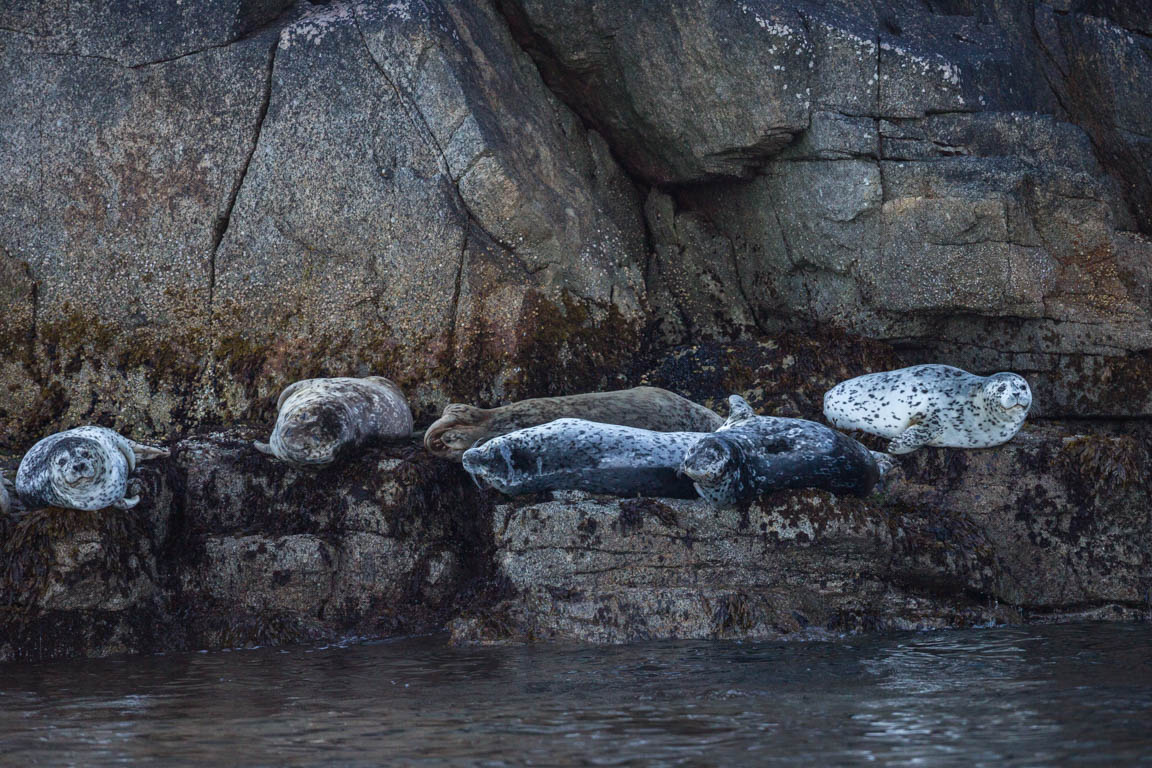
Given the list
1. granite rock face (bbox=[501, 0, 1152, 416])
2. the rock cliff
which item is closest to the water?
the rock cliff

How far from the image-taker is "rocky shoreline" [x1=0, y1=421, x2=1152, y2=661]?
5.89 meters

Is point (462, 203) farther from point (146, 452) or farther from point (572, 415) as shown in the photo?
point (146, 452)

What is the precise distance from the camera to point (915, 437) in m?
7.07

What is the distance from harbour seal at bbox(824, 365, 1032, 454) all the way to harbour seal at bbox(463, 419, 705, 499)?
140 centimetres

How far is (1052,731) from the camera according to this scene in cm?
364

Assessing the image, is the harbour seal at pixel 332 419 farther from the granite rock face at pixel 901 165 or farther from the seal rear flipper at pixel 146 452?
the granite rock face at pixel 901 165

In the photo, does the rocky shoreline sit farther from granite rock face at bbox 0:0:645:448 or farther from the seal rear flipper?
granite rock face at bbox 0:0:645:448

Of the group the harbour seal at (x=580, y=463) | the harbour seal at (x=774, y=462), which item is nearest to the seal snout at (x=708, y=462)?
the harbour seal at (x=774, y=462)

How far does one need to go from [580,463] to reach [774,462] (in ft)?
3.23

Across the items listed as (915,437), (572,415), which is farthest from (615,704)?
(915,437)

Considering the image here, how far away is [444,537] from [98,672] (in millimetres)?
1900

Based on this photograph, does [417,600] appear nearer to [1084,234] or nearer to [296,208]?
[296,208]

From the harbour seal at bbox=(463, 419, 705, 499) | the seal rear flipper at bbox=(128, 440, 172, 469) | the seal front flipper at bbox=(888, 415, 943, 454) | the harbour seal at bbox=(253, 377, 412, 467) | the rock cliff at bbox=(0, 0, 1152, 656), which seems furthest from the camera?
the rock cliff at bbox=(0, 0, 1152, 656)

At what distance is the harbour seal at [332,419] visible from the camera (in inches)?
260
